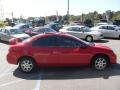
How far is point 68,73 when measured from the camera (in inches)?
398

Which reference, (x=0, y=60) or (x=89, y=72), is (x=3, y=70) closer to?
(x=0, y=60)

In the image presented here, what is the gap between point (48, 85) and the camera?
8547 mm

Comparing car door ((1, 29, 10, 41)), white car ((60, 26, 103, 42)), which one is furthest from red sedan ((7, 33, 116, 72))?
white car ((60, 26, 103, 42))

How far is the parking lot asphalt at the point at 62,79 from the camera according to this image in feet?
27.2

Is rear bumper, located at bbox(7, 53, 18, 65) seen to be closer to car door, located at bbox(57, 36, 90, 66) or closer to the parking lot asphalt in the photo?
the parking lot asphalt

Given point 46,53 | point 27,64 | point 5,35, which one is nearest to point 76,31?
point 5,35

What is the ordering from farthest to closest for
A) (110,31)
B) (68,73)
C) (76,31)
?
(110,31) < (76,31) < (68,73)

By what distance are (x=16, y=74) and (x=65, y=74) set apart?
1.86m

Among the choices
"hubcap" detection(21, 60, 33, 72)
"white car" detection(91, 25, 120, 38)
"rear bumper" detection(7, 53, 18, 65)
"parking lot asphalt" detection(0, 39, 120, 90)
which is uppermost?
"white car" detection(91, 25, 120, 38)

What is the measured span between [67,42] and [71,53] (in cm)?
46

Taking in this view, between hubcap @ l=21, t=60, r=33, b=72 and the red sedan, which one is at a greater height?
the red sedan

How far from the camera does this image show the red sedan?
10141mm

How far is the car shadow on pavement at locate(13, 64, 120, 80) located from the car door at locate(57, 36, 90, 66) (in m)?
0.36

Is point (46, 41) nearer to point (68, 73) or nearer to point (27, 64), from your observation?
point (27, 64)
